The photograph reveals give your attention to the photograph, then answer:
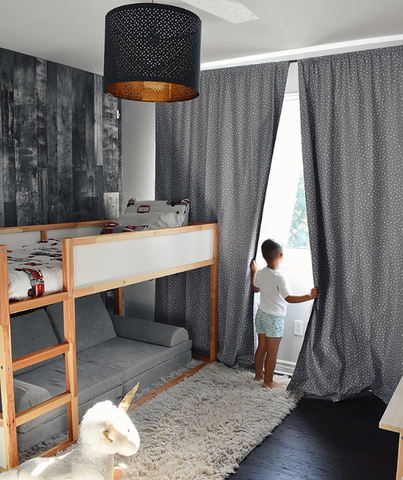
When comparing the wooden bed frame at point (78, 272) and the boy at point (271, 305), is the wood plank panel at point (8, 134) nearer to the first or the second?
the wooden bed frame at point (78, 272)

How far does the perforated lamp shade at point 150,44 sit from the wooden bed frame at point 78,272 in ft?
2.81

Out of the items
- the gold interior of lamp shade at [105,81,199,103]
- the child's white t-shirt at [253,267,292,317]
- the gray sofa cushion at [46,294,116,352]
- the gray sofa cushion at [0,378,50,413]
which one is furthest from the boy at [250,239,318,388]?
the gray sofa cushion at [0,378,50,413]

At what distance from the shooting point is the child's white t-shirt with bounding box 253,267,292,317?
118 inches

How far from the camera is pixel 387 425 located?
158 centimetres

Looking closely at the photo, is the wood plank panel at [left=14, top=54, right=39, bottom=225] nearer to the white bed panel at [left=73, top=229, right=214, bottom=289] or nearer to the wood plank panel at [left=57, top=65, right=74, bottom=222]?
the wood plank panel at [left=57, top=65, right=74, bottom=222]

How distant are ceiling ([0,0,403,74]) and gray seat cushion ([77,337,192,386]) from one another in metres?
1.91

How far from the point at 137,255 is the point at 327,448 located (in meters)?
1.40

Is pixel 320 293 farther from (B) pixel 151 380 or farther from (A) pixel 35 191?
(A) pixel 35 191

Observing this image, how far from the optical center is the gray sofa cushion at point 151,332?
3264mm

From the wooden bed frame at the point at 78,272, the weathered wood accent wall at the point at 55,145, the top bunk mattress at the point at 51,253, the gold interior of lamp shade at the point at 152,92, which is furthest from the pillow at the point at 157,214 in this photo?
the gold interior of lamp shade at the point at 152,92

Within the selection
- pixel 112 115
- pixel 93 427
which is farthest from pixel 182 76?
pixel 112 115

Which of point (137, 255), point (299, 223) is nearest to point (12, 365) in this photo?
point (137, 255)

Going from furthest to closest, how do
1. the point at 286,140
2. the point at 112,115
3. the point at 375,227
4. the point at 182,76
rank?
the point at 112,115 < the point at 286,140 < the point at 375,227 < the point at 182,76

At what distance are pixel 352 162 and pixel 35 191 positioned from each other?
2047 mm
